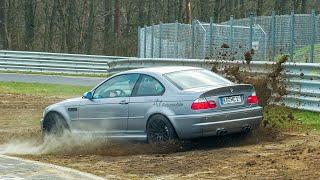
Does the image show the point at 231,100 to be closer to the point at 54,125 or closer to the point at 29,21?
the point at 54,125

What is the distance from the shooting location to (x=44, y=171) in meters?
10.4

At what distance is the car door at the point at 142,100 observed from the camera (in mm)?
11797

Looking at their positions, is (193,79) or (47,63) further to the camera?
(47,63)

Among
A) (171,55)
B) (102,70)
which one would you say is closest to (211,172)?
(171,55)

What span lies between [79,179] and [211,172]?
1.72m

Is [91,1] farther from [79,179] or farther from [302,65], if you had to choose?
[79,179]

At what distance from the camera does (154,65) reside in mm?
22078

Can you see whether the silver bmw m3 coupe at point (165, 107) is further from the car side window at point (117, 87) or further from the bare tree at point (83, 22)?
the bare tree at point (83, 22)

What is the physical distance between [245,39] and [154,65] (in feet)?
9.28

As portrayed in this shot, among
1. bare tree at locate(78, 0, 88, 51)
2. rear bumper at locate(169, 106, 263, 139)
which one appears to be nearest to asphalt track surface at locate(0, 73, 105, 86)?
rear bumper at locate(169, 106, 263, 139)

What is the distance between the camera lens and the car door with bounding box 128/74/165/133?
11.8 m

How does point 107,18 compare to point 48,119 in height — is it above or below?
above

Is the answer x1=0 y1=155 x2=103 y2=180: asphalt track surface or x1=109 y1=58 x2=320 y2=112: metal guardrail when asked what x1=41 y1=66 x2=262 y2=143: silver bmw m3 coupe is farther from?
x1=109 y1=58 x2=320 y2=112: metal guardrail

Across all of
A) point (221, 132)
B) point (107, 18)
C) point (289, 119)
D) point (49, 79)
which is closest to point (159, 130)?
point (221, 132)
